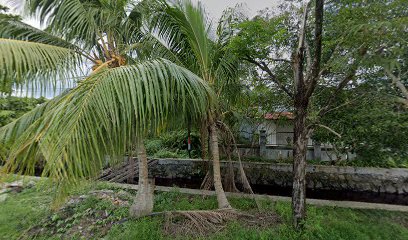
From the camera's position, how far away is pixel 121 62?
3.87 m

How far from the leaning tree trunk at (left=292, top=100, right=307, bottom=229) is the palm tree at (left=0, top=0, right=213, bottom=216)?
1545 millimetres

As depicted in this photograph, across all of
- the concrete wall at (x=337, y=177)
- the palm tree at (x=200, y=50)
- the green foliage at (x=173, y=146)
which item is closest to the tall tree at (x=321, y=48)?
the palm tree at (x=200, y=50)

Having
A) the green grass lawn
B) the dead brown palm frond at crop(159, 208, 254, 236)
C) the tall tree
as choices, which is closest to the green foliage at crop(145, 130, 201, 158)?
the green grass lawn

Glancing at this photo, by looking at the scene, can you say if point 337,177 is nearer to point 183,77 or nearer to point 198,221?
point 198,221

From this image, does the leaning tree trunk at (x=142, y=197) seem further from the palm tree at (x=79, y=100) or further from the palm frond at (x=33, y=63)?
the palm frond at (x=33, y=63)

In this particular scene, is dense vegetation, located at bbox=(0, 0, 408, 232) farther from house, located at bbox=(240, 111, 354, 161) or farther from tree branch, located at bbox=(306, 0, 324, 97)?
house, located at bbox=(240, 111, 354, 161)

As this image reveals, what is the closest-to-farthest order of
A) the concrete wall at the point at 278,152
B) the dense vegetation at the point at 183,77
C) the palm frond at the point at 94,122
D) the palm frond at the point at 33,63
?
the palm frond at the point at 94,122, the dense vegetation at the point at 183,77, the palm frond at the point at 33,63, the concrete wall at the point at 278,152

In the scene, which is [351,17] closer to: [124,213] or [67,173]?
[67,173]

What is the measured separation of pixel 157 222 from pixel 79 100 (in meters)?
2.74

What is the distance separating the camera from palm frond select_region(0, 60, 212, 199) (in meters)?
1.89

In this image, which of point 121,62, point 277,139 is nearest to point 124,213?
point 121,62

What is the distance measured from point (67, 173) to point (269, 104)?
4863 millimetres

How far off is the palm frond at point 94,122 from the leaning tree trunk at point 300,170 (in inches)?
77.2

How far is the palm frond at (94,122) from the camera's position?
74.4 inches
